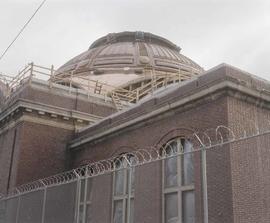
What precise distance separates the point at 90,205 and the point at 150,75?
16.9 m

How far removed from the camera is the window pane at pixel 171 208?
13.6 meters

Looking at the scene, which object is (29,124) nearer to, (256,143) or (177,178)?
(177,178)

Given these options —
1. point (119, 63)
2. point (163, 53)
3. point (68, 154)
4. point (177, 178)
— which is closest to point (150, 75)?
point (119, 63)

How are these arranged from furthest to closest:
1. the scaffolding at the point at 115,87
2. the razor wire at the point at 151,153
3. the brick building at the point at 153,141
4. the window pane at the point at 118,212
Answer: the scaffolding at the point at 115,87 < the window pane at the point at 118,212 < the brick building at the point at 153,141 < the razor wire at the point at 151,153

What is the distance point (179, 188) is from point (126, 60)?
18.6m

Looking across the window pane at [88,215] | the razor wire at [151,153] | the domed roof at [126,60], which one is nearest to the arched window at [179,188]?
the razor wire at [151,153]

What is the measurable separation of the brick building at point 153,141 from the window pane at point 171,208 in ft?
0.11

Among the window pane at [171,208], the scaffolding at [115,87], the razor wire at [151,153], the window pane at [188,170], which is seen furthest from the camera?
the scaffolding at [115,87]

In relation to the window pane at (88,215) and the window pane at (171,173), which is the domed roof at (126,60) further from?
the window pane at (88,215)

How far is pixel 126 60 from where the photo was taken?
31.5 meters

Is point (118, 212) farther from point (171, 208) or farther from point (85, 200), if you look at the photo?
point (85, 200)

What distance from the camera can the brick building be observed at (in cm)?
1240

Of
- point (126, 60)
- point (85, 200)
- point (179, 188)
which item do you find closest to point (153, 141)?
point (179, 188)

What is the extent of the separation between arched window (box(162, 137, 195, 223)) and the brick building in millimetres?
31
